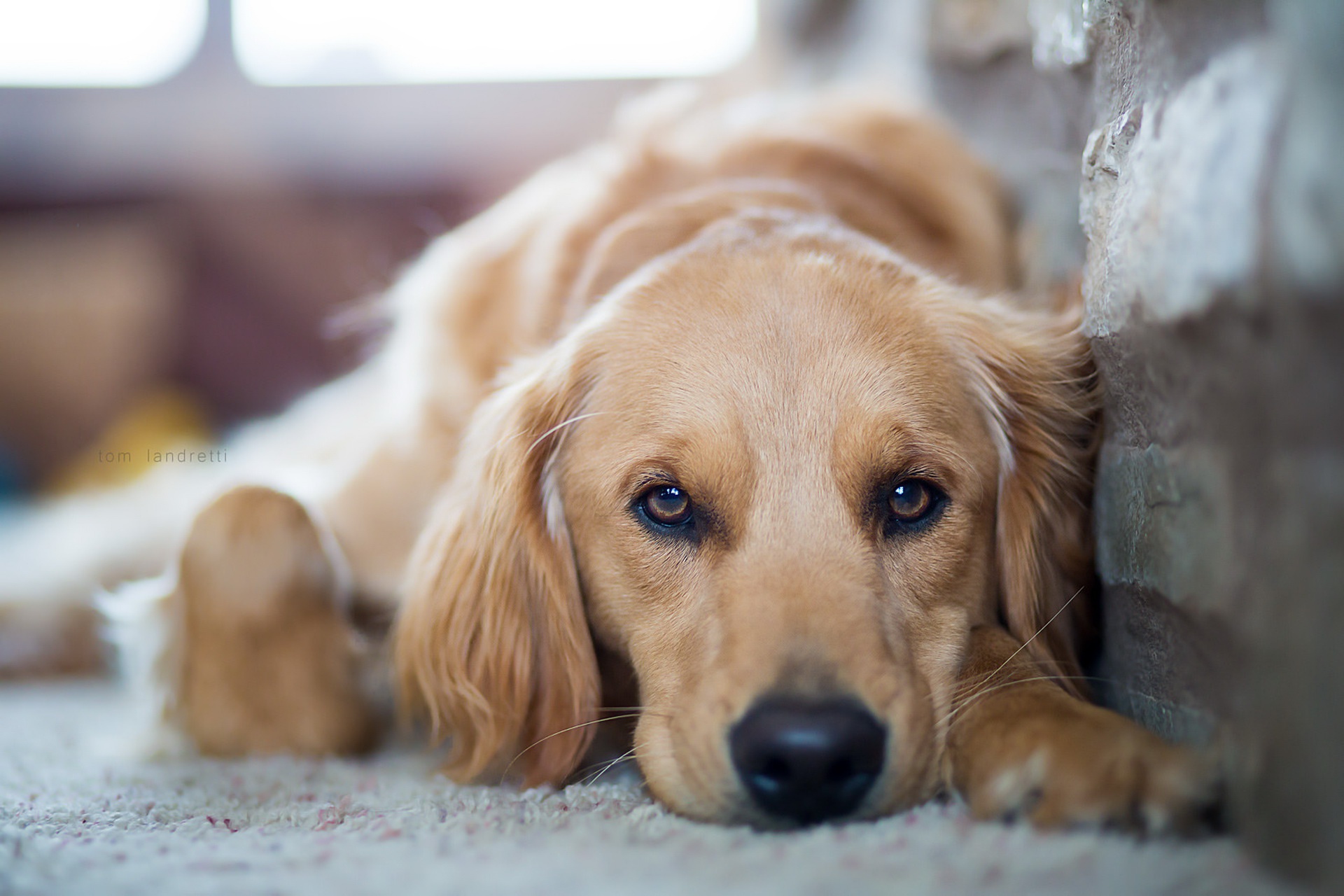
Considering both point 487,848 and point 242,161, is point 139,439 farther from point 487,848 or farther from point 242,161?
point 487,848

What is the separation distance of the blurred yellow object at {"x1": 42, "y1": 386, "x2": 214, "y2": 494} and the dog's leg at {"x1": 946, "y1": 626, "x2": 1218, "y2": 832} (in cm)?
367

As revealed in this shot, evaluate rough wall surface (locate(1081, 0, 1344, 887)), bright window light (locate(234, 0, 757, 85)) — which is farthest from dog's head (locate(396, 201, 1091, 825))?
bright window light (locate(234, 0, 757, 85))

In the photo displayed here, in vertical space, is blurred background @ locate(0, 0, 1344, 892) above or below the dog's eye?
above

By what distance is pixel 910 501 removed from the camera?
5.27 feet

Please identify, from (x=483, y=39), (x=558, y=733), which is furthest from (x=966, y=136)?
(x=483, y=39)

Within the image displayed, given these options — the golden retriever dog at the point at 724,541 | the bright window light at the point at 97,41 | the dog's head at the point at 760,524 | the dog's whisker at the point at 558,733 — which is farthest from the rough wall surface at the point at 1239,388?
the bright window light at the point at 97,41

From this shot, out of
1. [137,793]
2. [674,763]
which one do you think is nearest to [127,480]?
[137,793]

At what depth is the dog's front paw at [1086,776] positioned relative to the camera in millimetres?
1068

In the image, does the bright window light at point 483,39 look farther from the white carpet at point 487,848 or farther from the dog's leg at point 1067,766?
the dog's leg at point 1067,766

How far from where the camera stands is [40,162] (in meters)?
5.58

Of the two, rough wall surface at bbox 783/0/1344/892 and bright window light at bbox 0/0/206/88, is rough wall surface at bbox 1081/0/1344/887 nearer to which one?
rough wall surface at bbox 783/0/1344/892

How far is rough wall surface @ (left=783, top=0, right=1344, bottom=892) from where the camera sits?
85cm

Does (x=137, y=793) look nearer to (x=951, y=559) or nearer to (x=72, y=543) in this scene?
(x=951, y=559)

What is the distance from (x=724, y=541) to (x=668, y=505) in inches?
4.3
